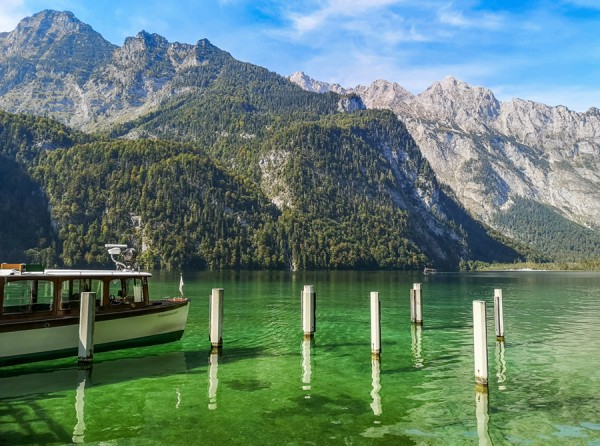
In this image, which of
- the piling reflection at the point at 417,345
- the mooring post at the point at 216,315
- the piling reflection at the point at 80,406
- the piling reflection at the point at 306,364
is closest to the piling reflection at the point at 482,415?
the piling reflection at the point at 417,345

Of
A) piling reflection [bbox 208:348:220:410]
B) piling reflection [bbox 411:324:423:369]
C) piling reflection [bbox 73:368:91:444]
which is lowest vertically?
piling reflection [bbox 411:324:423:369]

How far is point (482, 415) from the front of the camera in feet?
63.5

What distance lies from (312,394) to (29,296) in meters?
18.2

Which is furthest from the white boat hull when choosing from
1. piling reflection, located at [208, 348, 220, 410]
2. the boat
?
piling reflection, located at [208, 348, 220, 410]

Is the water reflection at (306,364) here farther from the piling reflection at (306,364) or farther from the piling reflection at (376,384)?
the piling reflection at (376,384)

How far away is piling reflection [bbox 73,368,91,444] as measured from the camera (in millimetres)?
16517

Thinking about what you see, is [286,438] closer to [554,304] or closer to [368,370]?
[368,370]

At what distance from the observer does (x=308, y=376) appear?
25422 mm

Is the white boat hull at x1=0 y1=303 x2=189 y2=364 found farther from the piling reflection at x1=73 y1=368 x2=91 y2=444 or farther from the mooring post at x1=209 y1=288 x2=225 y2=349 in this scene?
the mooring post at x1=209 y1=288 x2=225 y2=349

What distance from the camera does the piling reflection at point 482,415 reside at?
55.1 ft

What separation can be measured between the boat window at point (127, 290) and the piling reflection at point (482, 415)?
2146 centimetres

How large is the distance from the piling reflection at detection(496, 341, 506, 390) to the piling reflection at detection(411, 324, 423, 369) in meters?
4.37

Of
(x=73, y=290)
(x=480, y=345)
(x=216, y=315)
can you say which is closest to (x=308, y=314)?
(x=216, y=315)

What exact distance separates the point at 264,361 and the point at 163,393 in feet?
27.7
